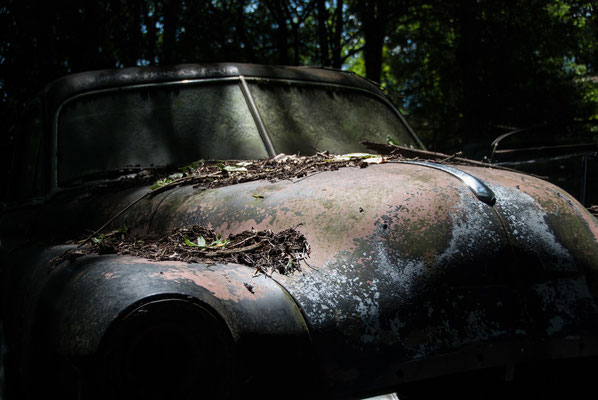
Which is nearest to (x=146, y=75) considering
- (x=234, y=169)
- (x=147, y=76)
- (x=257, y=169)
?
(x=147, y=76)

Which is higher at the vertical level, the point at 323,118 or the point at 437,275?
the point at 323,118

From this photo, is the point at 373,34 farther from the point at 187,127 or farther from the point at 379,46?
the point at 187,127

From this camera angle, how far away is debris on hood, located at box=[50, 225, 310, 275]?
1.86 meters

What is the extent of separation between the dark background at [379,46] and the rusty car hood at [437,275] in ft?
13.0

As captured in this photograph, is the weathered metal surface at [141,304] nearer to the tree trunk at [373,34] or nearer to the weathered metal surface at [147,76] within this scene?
the weathered metal surface at [147,76]

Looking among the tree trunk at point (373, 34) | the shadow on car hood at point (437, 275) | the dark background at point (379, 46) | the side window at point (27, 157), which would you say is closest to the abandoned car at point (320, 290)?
the shadow on car hood at point (437, 275)

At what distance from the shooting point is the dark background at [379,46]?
9688 mm

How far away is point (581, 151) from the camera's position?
377 cm

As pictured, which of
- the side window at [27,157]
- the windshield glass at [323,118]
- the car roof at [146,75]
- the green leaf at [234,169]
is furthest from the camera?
the side window at [27,157]

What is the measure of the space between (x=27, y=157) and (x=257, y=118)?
6.74 feet

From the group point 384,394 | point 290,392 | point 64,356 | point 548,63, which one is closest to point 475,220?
point 384,394

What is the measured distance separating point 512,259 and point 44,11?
9.62 m

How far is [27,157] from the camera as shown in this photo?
166 inches

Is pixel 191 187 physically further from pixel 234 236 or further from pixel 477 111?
pixel 477 111
